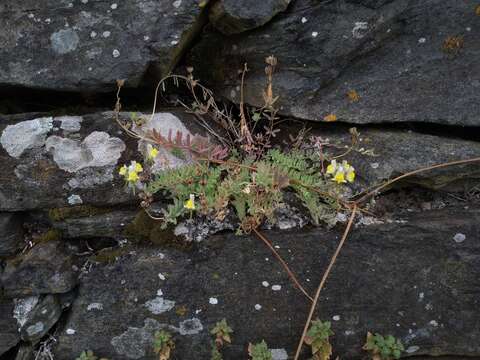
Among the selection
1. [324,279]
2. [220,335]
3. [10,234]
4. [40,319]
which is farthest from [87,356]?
[324,279]

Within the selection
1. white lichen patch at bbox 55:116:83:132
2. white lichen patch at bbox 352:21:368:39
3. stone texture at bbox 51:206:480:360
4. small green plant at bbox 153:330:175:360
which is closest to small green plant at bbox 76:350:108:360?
stone texture at bbox 51:206:480:360

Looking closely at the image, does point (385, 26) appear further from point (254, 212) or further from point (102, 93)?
point (102, 93)

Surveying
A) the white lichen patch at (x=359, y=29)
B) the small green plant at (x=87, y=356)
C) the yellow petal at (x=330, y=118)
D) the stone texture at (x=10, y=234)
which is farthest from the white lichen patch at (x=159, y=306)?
the white lichen patch at (x=359, y=29)

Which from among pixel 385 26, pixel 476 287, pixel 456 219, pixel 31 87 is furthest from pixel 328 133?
pixel 31 87

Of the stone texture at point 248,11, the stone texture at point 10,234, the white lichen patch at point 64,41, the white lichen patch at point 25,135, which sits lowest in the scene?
the stone texture at point 10,234

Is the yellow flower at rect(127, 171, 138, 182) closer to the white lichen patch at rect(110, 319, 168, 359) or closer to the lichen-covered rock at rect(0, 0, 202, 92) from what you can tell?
the lichen-covered rock at rect(0, 0, 202, 92)

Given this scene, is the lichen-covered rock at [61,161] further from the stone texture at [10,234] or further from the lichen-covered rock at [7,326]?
the lichen-covered rock at [7,326]
